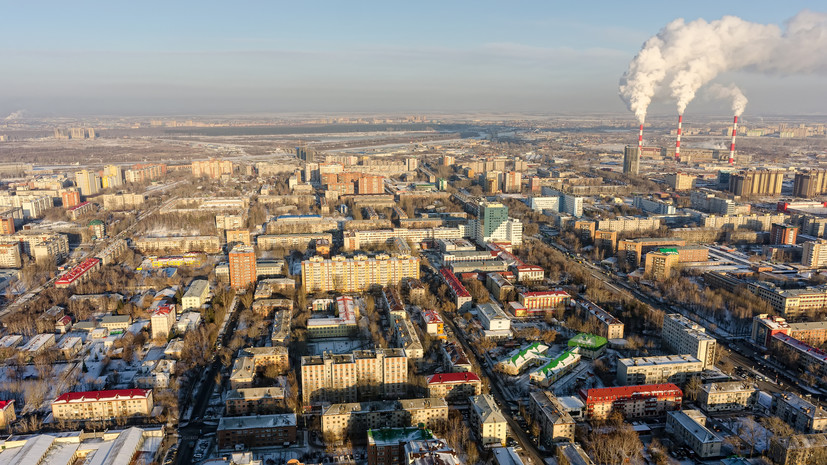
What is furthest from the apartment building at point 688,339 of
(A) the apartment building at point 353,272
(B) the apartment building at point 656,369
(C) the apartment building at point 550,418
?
(A) the apartment building at point 353,272

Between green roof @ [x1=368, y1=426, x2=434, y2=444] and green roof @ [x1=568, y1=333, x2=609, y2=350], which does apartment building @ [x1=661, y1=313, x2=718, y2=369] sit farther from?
green roof @ [x1=368, y1=426, x2=434, y2=444]

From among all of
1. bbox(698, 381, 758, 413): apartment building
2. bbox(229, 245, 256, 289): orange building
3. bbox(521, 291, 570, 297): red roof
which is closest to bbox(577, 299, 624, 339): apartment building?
bbox(521, 291, 570, 297): red roof

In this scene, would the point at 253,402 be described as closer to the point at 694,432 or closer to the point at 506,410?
the point at 506,410

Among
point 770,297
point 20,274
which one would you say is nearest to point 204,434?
point 20,274

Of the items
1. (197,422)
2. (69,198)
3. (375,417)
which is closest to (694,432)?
(375,417)

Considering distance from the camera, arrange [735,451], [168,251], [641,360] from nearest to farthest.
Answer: [735,451] → [641,360] → [168,251]

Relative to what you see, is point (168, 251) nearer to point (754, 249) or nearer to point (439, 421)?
point (439, 421)

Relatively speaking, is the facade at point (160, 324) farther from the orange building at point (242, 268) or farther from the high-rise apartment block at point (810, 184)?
the high-rise apartment block at point (810, 184)
